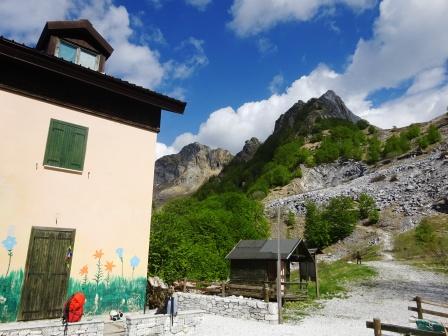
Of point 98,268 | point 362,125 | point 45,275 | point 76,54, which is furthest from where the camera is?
point 362,125

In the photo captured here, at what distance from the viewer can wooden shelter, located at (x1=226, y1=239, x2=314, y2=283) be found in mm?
24281

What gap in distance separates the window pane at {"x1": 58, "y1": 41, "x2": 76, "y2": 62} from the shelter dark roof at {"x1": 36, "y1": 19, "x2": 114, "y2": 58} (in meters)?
0.40

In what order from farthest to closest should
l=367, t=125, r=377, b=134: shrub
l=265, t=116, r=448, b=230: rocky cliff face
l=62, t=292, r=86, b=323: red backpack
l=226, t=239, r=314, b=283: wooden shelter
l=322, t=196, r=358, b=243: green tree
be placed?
l=367, t=125, r=377, b=134: shrub → l=265, t=116, r=448, b=230: rocky cliff face → l=322, t=196, r=358, b=243: green tree → l=226, t=239, r=314, b=283: wooden shelter → l=62, t=292, r=86, b=323: red backpack

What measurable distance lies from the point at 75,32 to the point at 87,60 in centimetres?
108

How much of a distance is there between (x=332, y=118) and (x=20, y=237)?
409 feet

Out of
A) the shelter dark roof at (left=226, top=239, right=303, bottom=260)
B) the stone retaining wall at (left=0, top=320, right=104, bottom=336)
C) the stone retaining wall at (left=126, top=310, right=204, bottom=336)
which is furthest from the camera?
the shelter dark roof at (left=226, top=239, right=303, bottom=260)

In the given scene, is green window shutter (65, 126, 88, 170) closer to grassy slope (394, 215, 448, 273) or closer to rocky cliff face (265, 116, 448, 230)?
grassy slope (394, 215, 448, 273)

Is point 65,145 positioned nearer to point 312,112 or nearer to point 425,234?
point 425,234

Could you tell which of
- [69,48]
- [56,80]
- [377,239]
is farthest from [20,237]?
[377,239]

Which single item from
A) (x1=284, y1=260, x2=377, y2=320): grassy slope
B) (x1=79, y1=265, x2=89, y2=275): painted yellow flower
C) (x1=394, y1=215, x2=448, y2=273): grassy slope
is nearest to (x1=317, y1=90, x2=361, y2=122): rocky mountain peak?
(x1=394, y1=215, x2=448, y2=273): grassy slope

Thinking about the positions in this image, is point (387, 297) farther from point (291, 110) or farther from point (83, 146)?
point (291, 110)

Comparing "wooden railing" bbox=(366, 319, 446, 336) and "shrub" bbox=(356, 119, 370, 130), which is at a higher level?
"shrub" bbox=(356, 119, 370, 130)

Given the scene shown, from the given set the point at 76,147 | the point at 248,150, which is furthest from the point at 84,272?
the point at 248,150

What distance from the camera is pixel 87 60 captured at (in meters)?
13.5
